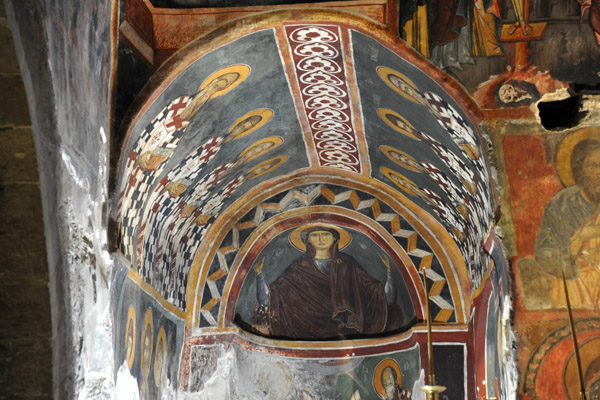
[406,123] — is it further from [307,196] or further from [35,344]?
[35,344]

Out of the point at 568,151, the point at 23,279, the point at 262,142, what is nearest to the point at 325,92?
the point at 262,142

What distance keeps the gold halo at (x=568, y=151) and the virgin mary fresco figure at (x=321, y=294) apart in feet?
16.8

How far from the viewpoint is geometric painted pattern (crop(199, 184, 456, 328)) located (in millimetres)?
11352

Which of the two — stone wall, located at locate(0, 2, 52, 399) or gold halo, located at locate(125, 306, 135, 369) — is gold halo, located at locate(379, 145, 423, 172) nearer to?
gold halo, located at locate(125, 306, 135, 369)

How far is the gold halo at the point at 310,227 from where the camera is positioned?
12219 mm

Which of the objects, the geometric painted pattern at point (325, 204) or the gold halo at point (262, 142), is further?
the geometric painted pattern at point (325, 204)

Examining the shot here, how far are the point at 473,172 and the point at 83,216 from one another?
445 cm

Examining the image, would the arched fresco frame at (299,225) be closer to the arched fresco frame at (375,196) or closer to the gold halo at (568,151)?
the arched fresco frame at (375,196)

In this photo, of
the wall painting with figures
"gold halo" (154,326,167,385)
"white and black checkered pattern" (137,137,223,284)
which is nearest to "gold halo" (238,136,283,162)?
"white and black checkered pattern" (137,137,223,284)

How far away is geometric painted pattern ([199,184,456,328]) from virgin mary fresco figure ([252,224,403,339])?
50 cm

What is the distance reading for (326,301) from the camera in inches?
486

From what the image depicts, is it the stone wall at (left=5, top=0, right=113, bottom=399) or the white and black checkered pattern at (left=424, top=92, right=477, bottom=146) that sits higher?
the white and black checkered pattern at (left=424, top=92, right=477, bottom=146)

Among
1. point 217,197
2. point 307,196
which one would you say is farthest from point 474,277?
point 217,197

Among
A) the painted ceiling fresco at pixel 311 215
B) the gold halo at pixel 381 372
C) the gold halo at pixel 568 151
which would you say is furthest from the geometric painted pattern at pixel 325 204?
the gold halo at pixel 568 151
